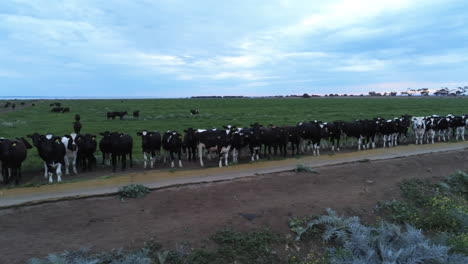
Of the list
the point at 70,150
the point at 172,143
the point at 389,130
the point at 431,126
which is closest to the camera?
the point at 70,150

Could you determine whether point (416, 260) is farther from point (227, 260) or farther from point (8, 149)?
point (8, 149)

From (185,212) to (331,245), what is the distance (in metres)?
3.63

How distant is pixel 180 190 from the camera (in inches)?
402

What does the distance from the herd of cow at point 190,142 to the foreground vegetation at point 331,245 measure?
22.8 feet

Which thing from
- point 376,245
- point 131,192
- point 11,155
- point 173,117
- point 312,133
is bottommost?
point 376,245

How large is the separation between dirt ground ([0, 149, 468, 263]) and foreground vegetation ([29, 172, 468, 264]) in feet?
1.15

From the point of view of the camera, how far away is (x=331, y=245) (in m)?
8.04

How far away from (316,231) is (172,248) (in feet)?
11.2

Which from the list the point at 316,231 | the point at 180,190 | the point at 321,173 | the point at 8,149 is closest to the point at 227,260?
the point at 316,231

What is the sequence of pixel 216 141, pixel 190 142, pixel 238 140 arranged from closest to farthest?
pixel 216 141 → pixel 238 140 → pixel 190 142

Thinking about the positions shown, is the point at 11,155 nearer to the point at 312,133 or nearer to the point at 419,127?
the point at 312,133

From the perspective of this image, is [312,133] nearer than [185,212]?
No

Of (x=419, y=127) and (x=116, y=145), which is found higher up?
(x=419, y=127)

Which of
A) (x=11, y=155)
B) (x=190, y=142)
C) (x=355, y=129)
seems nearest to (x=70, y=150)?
(x=11, y=155)
